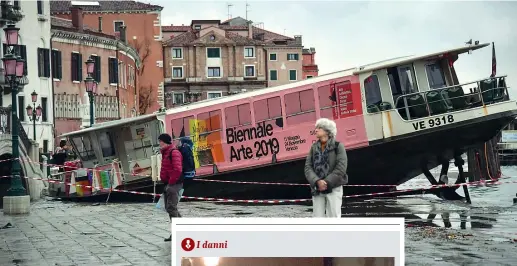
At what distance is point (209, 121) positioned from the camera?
24953 mm

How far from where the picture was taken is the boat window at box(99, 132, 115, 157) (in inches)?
1120

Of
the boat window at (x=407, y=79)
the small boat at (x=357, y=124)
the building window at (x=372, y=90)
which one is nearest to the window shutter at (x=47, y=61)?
the small boat at (x=357, y=124)

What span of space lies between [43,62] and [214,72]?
5494 cm

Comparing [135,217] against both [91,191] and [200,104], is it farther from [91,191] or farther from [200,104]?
[91,191]

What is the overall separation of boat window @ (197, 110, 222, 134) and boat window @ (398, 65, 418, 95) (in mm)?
4465

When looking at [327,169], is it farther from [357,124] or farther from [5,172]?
[5,172]

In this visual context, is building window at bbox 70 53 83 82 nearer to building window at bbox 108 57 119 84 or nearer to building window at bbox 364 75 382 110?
building window at bbox 108 57 119 84

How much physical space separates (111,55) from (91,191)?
1571 inches

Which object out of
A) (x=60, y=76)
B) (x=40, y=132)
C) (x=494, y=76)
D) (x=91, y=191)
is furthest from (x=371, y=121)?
(x=60, y=76)

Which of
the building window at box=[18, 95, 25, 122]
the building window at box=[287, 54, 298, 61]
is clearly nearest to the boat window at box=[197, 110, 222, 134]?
the building window at box=[18, 95, 25, 122]

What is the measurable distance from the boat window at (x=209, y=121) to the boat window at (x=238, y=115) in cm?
27

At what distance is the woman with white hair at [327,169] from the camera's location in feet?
34.3

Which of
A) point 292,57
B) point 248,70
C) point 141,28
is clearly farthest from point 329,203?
point 292,57

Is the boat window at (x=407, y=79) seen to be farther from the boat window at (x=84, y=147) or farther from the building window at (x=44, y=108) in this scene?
the building window at (x=44, y=108)
